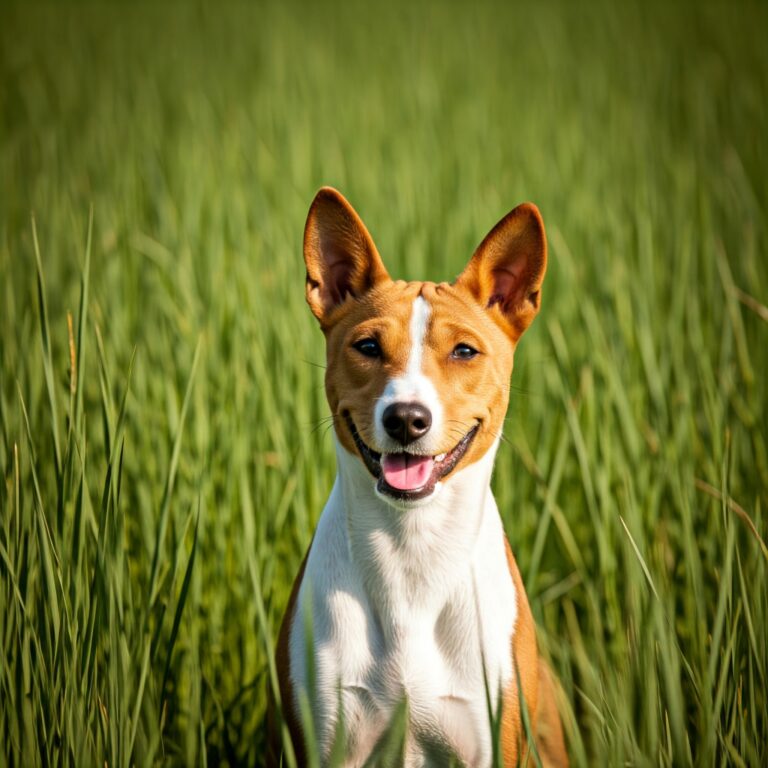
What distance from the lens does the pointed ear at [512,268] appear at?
2598 mm

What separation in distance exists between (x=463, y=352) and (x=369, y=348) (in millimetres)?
276

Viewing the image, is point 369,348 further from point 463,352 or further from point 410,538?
point 410,538

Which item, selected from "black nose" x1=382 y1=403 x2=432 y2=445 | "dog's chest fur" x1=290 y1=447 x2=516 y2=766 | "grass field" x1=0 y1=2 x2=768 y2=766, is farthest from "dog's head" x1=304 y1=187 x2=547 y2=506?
"grass field" x1=0 y1=2 x2=768 y2=766

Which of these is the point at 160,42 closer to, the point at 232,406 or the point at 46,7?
the point at 46,7

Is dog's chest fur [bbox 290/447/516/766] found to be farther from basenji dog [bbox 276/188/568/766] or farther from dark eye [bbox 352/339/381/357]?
dark eye [bbox 352/339/381/357]

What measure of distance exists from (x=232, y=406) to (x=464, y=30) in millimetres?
7260

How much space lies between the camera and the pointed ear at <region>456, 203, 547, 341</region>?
2.60 m

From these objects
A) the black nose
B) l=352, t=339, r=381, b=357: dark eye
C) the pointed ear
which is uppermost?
the pointed ear

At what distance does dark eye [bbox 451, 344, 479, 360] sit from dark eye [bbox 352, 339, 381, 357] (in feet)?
0.72

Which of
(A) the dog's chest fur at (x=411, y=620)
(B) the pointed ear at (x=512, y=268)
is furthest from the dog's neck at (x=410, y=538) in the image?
(B) the pointed ear at (x=512, y=268)

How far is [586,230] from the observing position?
17.5 ft

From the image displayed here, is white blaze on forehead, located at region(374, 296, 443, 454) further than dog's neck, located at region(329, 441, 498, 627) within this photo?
No

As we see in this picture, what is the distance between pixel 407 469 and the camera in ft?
7.49

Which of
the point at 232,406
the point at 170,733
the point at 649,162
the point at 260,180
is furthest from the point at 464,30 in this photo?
the point at 170,733
